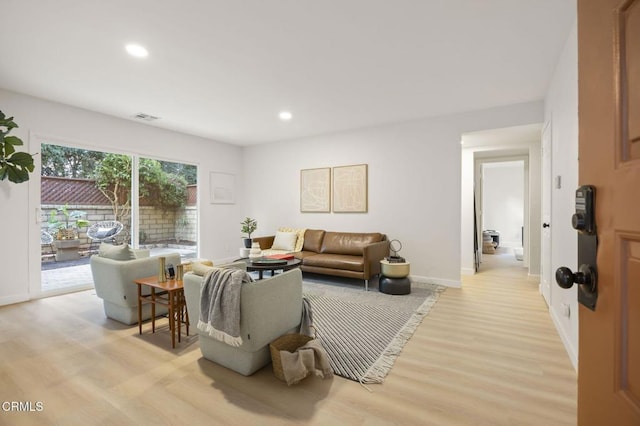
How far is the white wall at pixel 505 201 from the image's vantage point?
353 inches

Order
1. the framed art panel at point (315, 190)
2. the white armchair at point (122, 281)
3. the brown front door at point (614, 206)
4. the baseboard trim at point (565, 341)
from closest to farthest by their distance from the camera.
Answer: the brown front door at point (614, 206) → the baseboard trim at point (565, 341) → the white armchair at point (122, 281) → the framed art panel at point (315, 190)

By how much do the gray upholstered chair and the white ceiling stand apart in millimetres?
2000

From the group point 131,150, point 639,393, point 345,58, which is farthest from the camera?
point 131,150

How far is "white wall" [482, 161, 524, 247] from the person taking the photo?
29.5 feet

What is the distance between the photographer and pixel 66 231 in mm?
4340

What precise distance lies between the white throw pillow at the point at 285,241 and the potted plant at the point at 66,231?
300 cm

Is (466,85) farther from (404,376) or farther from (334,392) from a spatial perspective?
(334,392)

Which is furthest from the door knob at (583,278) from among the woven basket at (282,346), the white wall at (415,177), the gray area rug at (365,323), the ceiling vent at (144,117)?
the ceiling vent at (144,117)

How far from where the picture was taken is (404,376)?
2.11 metres

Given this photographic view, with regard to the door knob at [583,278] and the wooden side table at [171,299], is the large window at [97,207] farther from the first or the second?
the door knob at [583,278]

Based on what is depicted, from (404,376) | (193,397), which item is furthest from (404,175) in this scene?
(193,397)

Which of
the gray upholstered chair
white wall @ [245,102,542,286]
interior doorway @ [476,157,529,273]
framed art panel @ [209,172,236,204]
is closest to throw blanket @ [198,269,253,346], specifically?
the gray upholstered chair

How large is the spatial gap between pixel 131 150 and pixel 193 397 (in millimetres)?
4390
